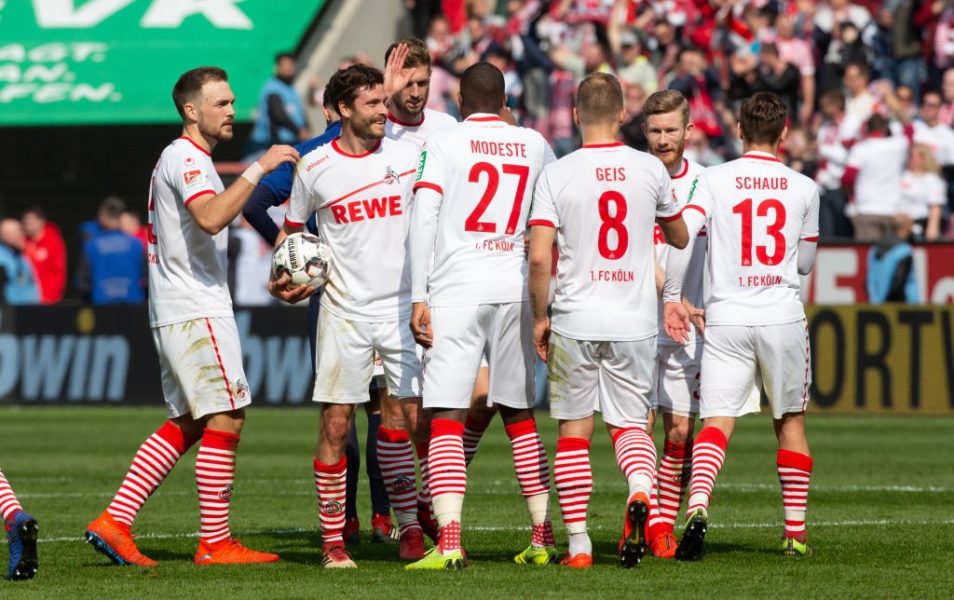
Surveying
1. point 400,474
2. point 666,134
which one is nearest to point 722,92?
point 666,134

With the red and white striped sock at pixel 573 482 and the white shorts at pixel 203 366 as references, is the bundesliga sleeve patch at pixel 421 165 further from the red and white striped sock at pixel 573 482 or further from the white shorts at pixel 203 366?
the red and white striped sock at pixel 573 482

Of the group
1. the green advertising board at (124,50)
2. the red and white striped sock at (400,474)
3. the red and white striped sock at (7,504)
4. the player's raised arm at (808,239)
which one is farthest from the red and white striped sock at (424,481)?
the green advertising board at (124,50)

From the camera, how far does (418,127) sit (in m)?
9.51

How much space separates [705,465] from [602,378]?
74 centimetres

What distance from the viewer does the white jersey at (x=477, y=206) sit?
8141 mm

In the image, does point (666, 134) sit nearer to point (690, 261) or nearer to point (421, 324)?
point (690, 261)

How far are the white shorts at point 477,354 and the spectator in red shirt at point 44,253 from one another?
16875mm

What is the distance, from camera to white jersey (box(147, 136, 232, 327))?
844 cm

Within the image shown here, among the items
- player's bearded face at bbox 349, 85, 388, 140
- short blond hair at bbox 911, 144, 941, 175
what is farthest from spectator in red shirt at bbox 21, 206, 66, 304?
player's bearded face at bbox 349, 85, 388, 140

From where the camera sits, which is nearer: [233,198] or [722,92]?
[233,198]

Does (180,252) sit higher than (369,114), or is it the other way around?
(369,114)

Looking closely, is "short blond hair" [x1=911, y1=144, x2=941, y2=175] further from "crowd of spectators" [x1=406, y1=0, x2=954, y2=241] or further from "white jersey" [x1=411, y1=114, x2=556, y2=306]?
"white jersey" [x1=411, y1=114, x2=556, y2=306]

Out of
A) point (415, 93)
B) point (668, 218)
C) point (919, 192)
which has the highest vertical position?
point (919, 192)

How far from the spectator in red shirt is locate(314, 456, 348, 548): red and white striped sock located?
16477mm
